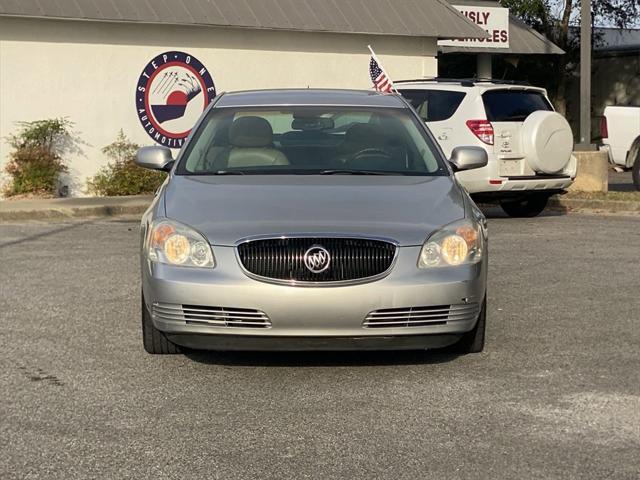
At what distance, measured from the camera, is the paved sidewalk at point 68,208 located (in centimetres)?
1769

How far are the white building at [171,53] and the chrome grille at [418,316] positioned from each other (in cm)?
1445

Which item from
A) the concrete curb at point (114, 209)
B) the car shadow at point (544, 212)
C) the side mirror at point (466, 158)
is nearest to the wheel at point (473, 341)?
the side mirror at point (466, 158)

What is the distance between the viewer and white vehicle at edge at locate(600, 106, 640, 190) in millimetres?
20938

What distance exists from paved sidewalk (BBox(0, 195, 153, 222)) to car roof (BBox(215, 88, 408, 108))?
917cm

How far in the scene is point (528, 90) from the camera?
667 inches

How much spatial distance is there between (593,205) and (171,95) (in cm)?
784

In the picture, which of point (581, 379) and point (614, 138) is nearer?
point (581, 379)

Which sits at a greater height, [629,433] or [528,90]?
[528,90]

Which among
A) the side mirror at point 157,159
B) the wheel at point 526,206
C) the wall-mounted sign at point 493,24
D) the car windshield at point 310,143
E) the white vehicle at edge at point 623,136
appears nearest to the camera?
the car windshield at point 310,143

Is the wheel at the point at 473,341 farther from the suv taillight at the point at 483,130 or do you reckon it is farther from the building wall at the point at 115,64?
the building wall at the point at 115,64

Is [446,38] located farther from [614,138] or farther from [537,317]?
[537,317]

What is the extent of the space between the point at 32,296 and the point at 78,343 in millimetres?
2103

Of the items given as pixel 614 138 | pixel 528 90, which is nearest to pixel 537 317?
pixel 528 90

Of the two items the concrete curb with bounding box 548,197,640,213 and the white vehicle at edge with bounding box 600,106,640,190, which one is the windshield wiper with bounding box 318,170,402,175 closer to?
the concrete curb with bounding box 548,197,640,213
